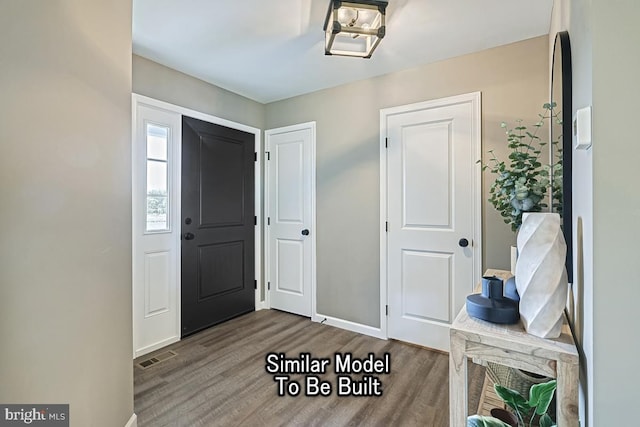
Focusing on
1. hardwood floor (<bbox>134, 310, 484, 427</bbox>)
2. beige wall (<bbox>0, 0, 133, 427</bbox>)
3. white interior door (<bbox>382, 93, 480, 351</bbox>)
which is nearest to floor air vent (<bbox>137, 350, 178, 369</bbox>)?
hardwood floor (<bbox>134, 310, 484, 427</bbox>)

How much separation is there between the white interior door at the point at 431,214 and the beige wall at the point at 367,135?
0.11 m

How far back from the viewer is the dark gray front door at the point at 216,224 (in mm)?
2785

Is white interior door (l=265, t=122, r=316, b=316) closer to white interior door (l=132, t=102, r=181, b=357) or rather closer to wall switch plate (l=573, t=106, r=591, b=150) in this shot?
white interior door (l=132, t=102, r=181, b=357)

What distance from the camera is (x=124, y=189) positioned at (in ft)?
4.88

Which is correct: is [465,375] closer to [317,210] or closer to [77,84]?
[77,84]

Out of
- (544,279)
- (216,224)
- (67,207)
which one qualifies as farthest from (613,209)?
(216,224)

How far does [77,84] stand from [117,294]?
3.00 ft

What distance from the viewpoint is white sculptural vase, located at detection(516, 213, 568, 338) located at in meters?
0.95

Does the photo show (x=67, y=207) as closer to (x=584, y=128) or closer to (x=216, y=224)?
(x=584, y=128)

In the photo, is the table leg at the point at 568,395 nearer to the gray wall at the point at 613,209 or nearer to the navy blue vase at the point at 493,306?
the gray wall at the point at 613,209

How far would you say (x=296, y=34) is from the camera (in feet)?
6.93

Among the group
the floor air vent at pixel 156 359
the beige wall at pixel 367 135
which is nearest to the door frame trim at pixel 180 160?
the floor air vent at pixel 156 359

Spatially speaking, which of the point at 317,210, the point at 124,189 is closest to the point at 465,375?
the point at 124,189

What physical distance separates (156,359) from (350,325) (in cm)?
167
